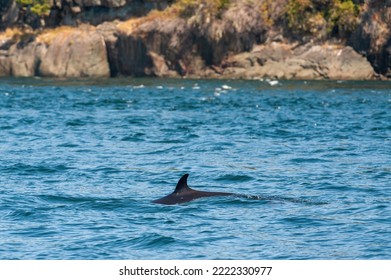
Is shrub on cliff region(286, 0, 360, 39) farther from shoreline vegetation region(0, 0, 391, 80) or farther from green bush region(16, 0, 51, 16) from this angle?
green bush region(16, 0, 51, 16)

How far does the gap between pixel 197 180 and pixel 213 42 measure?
4530 centimetres

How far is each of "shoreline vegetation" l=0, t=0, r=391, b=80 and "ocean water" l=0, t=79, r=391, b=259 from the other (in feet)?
63.9

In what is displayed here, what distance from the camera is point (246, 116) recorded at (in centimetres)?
3681

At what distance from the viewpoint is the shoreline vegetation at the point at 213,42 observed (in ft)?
201

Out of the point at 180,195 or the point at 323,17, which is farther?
the point at 323,17

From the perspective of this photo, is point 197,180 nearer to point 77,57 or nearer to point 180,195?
point 180,195

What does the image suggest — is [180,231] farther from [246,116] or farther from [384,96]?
[384,96]

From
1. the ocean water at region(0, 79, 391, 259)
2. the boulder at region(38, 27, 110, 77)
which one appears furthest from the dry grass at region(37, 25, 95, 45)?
the ocean water at region(0, 79, 391, 259)

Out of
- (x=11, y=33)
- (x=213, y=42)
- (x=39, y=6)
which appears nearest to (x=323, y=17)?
(x=213, y=42)

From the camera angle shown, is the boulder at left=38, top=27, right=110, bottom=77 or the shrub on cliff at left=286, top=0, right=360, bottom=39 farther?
the boulder at left=38, top=27, right=110, bottom=77

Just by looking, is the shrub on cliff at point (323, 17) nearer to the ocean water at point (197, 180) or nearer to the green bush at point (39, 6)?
the green bush at point (39, 6)

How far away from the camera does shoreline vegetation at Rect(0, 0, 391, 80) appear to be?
6118cm

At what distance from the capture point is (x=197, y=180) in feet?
68.1
